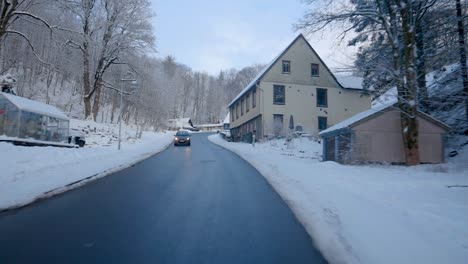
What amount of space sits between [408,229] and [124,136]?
35.4 metres

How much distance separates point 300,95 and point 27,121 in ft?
82.7

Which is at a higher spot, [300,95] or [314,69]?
[314,69]

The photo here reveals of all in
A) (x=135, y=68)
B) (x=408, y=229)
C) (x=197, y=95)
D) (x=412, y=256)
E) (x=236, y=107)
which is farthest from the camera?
(x=197, y=95)

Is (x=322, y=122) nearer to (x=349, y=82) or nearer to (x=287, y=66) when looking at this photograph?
(x=349, y=82)

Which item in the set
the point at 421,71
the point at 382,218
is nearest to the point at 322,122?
the point at 421,71

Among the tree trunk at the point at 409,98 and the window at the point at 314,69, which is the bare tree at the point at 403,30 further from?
the window at the point at 314,69

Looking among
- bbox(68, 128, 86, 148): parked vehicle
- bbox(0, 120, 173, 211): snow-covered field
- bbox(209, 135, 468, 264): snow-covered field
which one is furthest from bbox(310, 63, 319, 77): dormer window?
bbox(209, 135, 468, 264): snow-covered field

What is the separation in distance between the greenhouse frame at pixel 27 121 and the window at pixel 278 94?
2043cm

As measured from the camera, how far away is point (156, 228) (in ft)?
18.8

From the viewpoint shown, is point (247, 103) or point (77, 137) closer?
point (77, 137)

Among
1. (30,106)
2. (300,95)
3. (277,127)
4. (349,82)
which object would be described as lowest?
(277,127)

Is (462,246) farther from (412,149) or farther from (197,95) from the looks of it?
(197,95)

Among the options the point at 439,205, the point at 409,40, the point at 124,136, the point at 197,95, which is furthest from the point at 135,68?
the point at 197,95

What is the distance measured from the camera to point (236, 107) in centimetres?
4881
